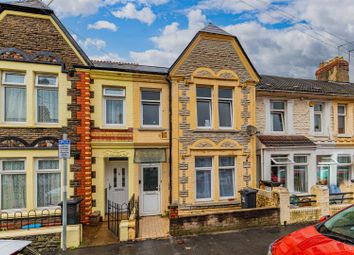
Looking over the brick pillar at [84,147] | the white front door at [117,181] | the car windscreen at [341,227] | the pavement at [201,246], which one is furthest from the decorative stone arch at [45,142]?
the car windscreen at [341,227]

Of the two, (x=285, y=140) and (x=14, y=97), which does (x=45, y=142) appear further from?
(x=285, y=140)

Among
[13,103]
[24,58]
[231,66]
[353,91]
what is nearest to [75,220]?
[13,103]

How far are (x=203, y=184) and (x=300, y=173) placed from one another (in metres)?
5.41

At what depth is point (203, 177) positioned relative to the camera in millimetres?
10609

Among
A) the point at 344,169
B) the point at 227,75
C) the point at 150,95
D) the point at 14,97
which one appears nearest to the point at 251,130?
the point at 227,75

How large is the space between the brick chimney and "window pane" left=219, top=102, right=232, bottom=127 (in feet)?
35.0

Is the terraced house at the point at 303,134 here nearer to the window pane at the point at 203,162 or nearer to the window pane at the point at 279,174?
the window pane at the point at 279,174

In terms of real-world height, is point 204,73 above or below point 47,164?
above

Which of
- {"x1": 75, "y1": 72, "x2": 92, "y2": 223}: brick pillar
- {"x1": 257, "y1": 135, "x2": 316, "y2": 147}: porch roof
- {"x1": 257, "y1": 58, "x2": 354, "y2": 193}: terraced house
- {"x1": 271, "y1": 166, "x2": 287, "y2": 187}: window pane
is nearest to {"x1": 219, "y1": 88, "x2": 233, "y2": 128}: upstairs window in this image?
{"x1": 257, "y1": 58, "x2": 354, "y2": 193}: terraced house

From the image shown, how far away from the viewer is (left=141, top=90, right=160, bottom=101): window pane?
34.7 ft

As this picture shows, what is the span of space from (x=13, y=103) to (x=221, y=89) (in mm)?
8531

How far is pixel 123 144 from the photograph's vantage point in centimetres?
999

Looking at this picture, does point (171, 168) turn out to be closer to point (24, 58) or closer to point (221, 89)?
point (221, 89)

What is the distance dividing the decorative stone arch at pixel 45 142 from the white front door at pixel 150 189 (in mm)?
3662
